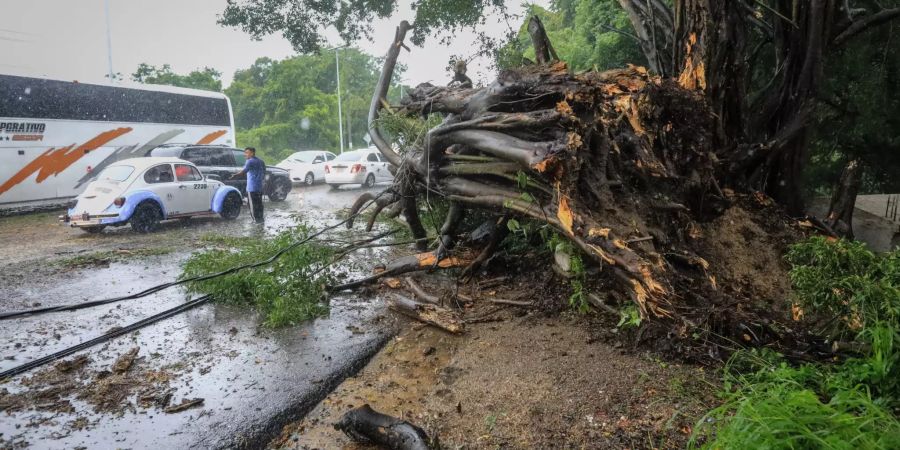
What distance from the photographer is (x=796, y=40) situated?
6.84m

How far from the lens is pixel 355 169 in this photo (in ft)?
66.6

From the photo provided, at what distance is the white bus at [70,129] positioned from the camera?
1359cm

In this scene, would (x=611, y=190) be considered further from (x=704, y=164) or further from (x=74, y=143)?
(x=74, y=143)

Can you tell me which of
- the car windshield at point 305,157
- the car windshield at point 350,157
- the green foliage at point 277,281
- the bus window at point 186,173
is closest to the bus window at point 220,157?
the bus window at point 186,173

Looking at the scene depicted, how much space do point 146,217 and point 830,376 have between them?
1203cm

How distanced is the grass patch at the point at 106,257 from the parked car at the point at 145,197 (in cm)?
185

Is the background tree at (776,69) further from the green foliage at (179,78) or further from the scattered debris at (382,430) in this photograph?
the green foliage at (179,78)

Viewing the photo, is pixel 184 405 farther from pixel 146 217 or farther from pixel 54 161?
pixel 54 161

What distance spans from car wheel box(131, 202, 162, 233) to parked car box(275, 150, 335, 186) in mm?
10300

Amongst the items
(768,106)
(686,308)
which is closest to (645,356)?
(686,308)

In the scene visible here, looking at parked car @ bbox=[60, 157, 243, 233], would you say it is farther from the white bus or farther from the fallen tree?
the fallen tree

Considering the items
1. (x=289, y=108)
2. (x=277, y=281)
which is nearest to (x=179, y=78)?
(x=289, y=108)

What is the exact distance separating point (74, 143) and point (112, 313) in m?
11.9

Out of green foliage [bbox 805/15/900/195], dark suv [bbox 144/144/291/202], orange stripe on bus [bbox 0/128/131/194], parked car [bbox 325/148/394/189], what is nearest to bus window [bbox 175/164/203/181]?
dark suv [bbox 144/144/291/202]
